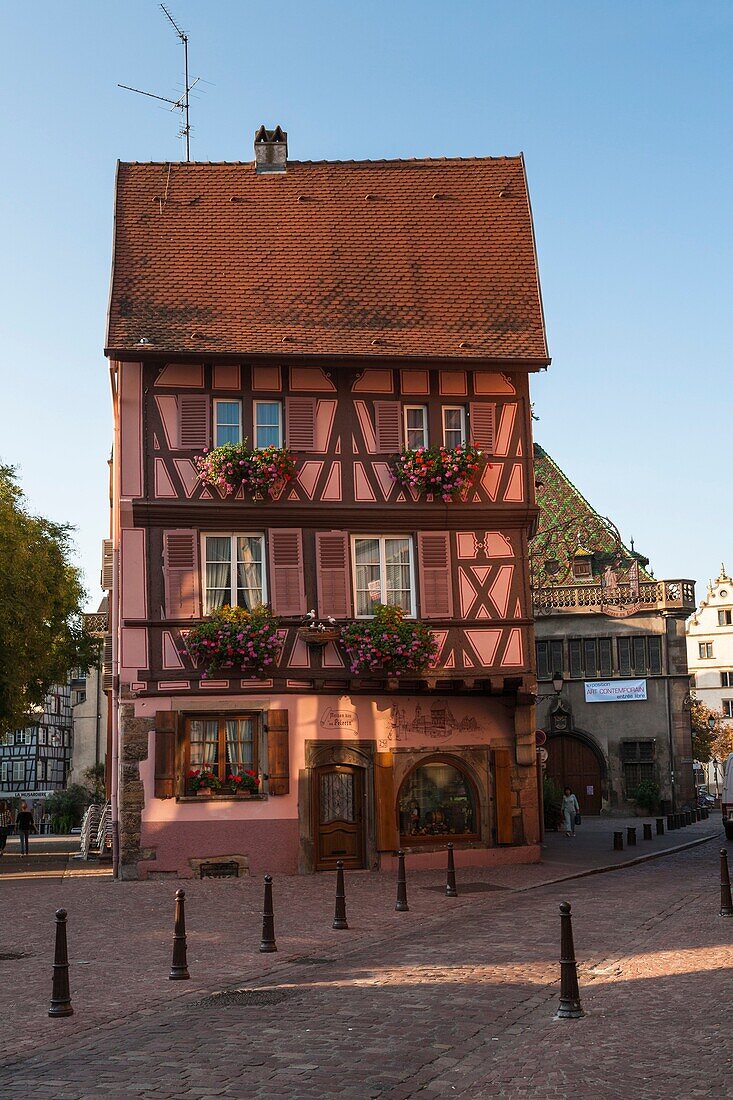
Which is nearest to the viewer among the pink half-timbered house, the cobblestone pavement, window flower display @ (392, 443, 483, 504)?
the cobblestone pavement

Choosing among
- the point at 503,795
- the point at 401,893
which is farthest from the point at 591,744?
the point at 401,893

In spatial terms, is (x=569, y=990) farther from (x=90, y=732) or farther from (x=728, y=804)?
(x=90, y=732)

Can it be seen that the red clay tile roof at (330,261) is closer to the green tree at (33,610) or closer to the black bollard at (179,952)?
the green tree at (33,610)

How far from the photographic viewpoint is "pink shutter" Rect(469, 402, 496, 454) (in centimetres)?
2506

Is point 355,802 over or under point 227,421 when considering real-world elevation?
under

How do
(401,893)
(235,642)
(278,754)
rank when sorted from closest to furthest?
(401,893) < (235,642) < (278,754)

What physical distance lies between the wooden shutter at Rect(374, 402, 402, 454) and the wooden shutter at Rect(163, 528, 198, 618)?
3950 millimetres

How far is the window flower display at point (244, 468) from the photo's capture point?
2331cm

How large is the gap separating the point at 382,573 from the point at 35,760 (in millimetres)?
63644

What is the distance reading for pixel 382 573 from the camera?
2438 cm

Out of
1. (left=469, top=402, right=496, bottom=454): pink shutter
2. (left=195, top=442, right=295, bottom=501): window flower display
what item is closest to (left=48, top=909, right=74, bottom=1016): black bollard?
(left=195, top=442, right=295, bottom=501): window flower display

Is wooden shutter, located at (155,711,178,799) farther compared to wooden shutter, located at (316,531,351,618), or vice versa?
wooden shutter, located at (316,531,351,618)

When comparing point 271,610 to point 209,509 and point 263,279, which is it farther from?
point 263,279

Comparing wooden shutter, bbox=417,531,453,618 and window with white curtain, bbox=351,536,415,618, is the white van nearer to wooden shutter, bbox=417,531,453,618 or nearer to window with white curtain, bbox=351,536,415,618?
wooden shutter, bbox=417,531,453,618
